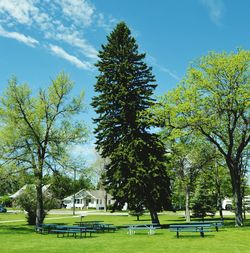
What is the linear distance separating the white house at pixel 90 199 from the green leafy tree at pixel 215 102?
7704 centimetres

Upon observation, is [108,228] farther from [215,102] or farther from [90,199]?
[90,199]

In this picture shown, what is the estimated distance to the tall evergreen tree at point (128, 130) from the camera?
30438 mm

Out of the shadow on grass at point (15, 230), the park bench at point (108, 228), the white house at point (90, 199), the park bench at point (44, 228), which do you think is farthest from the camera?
the white house at point (90, 199)

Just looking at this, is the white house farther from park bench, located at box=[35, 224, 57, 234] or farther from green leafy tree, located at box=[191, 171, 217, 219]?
park bench, located at box=[35, 224, 57, 234]

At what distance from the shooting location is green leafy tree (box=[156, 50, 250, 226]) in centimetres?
2828

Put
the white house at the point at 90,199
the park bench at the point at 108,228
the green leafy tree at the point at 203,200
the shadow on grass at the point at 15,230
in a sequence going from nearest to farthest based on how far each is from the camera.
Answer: the park bench at the point at 108,228, the shadow on grass at the point at 15,230, the green leafy tree at the point at 203,200, the white house at the point at 90,199

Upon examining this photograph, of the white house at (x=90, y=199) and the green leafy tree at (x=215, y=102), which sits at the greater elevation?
the green leafy tree at (x=215, y=102)

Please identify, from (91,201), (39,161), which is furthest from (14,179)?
(91,201)

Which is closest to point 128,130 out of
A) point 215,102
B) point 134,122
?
point 134,122

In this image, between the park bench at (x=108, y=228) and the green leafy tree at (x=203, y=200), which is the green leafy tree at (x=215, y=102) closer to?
the park bench at (x=108, y=228)

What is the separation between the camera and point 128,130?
105 feet

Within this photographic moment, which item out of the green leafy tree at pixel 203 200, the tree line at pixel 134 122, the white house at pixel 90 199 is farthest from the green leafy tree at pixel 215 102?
the white house at pixel 90 199

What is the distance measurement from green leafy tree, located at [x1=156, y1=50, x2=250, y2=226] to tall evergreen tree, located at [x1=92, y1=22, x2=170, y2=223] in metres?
3.13

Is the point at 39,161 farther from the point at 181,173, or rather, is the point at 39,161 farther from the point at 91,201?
the point at 91,201
